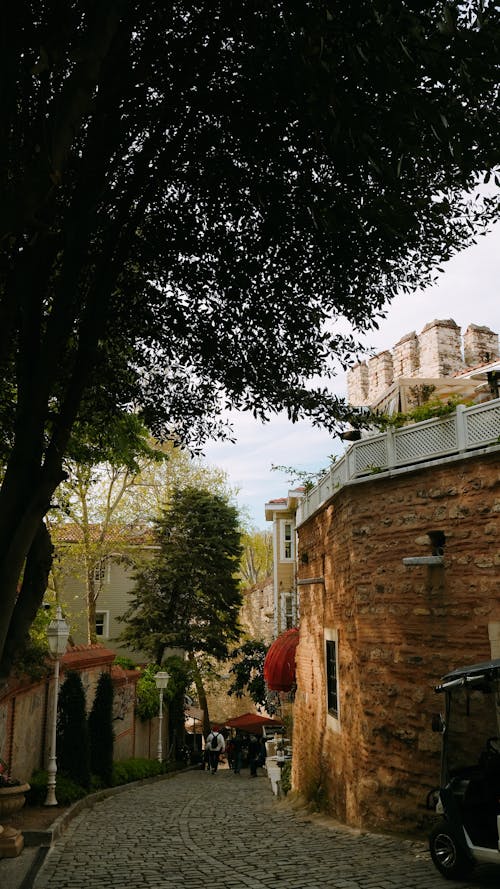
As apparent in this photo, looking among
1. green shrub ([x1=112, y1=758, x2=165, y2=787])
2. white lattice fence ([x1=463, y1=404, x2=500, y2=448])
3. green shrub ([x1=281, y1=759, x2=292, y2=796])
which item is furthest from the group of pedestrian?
white lattice fence ([x1=463, y1=404, x2=500, y2=448])

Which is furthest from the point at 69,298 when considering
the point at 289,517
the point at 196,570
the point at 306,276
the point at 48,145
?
the point at 289,517

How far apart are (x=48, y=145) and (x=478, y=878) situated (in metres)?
7.69

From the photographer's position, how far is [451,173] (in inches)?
275

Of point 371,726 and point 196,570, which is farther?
point 196,570

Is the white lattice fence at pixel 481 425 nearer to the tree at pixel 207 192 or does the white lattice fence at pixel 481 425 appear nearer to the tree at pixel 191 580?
the tree at pixel 207 192

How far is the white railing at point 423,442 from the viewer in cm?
938

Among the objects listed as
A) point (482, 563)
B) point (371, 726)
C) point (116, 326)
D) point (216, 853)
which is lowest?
point (216, 853)

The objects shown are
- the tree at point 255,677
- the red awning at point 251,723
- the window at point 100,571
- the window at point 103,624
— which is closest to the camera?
the window at point 100,571

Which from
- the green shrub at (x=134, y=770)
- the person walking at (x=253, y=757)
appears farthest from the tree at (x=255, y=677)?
the green shrub at (x=134, y=770)

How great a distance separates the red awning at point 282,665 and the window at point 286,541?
1260cm

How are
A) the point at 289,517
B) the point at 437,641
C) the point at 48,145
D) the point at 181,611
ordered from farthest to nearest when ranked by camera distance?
the point at 289,517 → the point at 181,611 → the point at 437,641 → the point at 48,145

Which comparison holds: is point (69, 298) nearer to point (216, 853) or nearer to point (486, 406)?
point (486, 406)

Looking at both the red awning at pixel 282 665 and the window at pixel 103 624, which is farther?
the window at pixel 103 624

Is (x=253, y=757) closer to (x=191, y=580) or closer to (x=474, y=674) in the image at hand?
(x=191, y=580)
